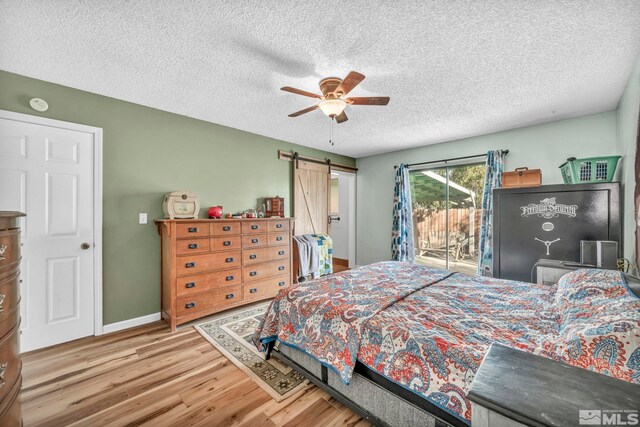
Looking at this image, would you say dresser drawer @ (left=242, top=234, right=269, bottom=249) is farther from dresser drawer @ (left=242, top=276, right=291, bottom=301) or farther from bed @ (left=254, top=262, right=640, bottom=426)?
bed @ (left=254, top=262, right=640, bottom=426)

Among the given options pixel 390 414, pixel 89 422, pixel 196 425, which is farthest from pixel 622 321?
pixel 89 422

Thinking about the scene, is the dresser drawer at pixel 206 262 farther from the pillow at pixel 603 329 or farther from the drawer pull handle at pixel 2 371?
the pillow at pixel 603 329

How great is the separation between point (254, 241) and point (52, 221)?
1986 mm

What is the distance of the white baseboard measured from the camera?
9.27ft

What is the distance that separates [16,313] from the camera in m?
1.45

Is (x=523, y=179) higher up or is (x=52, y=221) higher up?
(x=523, y=179)

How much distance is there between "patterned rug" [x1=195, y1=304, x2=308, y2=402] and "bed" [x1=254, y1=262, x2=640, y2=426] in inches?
4.7

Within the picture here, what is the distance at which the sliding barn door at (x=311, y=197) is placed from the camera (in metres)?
4.70

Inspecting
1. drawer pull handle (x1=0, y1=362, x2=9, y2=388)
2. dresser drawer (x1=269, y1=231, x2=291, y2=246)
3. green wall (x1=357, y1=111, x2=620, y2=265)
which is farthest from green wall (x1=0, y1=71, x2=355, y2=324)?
A: green wall (x1=357, y1=111, x2=620, y2=265)

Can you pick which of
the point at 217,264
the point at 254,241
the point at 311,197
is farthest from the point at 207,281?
the point at 311,197

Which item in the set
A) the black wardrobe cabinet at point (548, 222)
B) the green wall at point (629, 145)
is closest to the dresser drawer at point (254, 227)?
the black wardrobe cabinet at point (548, 222)

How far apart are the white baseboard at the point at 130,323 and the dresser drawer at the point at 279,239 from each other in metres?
1.62

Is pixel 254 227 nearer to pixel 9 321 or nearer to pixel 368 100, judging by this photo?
pixel 368 100

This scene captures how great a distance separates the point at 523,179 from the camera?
3133 mm
